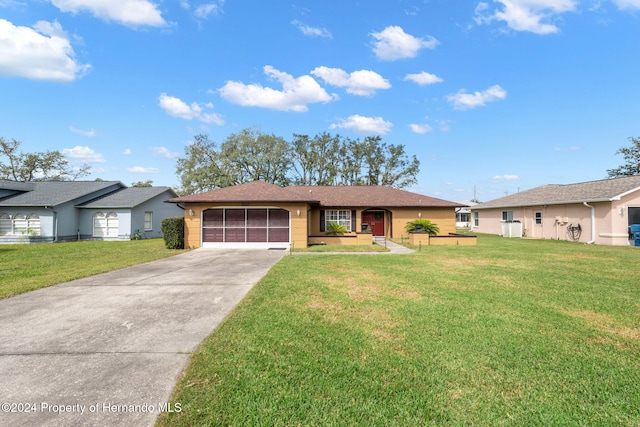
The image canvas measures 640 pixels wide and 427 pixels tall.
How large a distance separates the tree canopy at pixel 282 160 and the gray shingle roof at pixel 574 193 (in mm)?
19387

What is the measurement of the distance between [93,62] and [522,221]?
3054cm

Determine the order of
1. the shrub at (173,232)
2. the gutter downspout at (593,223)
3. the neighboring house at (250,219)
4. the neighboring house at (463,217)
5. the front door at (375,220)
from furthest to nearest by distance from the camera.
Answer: the neighboring house at (463,217) → the front door at (375,220) → the gutter downspout at (593,223) → the neighboring house at (250,219) → the shrub at (173,232)

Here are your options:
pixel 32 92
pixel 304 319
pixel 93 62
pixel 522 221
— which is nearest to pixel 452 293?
pixel 304 319

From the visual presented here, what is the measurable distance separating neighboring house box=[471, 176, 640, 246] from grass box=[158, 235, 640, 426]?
14.7 m

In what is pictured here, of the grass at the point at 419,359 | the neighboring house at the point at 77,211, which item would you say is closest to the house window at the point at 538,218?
the grass at the point at 419,359

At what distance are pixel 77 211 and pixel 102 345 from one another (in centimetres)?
2361

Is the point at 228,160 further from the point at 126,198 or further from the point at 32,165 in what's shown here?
the point at 32,165

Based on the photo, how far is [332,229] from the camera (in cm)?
1808

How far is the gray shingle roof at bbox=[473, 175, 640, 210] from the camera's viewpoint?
17.1 metres

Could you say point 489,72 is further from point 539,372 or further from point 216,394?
point 216,394

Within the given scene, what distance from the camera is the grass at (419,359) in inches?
91.7

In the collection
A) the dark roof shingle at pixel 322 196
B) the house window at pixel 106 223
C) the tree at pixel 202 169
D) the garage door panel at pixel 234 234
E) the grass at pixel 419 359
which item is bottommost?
the grass at pixel 419 359

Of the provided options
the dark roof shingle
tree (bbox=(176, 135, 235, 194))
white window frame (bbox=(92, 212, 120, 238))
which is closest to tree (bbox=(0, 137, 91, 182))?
tree (bbox=(176, 135, 235, 194))

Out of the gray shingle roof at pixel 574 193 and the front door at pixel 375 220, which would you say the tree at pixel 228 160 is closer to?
the front door at pixel 375 220
